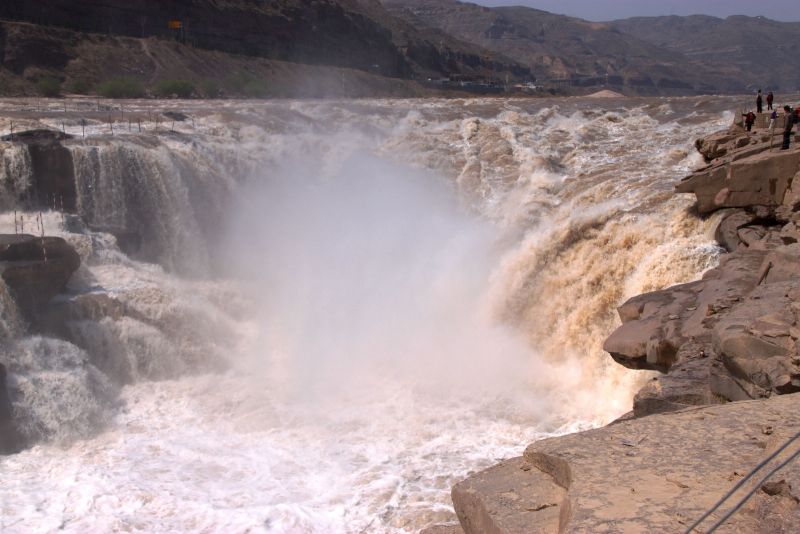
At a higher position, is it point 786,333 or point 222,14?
point 222,14

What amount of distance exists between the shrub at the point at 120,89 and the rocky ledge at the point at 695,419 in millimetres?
30271

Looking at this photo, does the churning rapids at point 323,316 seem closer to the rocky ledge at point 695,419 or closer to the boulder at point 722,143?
the boulder at point 722,143

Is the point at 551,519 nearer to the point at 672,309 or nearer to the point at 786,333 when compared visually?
the point at 786,333

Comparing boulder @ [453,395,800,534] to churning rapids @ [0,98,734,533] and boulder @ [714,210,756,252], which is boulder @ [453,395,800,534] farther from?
boulder @ [714,210,756,252]

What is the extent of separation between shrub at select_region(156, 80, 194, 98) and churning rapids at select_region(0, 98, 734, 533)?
57.9 ft

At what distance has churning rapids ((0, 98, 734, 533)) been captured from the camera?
981cm

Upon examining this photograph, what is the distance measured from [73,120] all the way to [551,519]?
1893cm

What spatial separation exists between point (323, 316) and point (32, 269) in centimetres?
568

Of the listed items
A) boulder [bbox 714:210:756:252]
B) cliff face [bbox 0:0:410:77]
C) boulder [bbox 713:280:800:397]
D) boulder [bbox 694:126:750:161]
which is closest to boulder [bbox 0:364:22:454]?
boulder [bbox 713:280:800:397]

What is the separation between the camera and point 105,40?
44.1m

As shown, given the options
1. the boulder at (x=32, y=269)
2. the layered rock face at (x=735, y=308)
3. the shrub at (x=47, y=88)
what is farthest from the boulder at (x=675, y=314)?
the shrub at (x=47, y=88)

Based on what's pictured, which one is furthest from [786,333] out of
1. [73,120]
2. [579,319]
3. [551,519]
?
[73,120]

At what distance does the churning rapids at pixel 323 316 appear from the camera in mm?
9812

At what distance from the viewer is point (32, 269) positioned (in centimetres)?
1241
